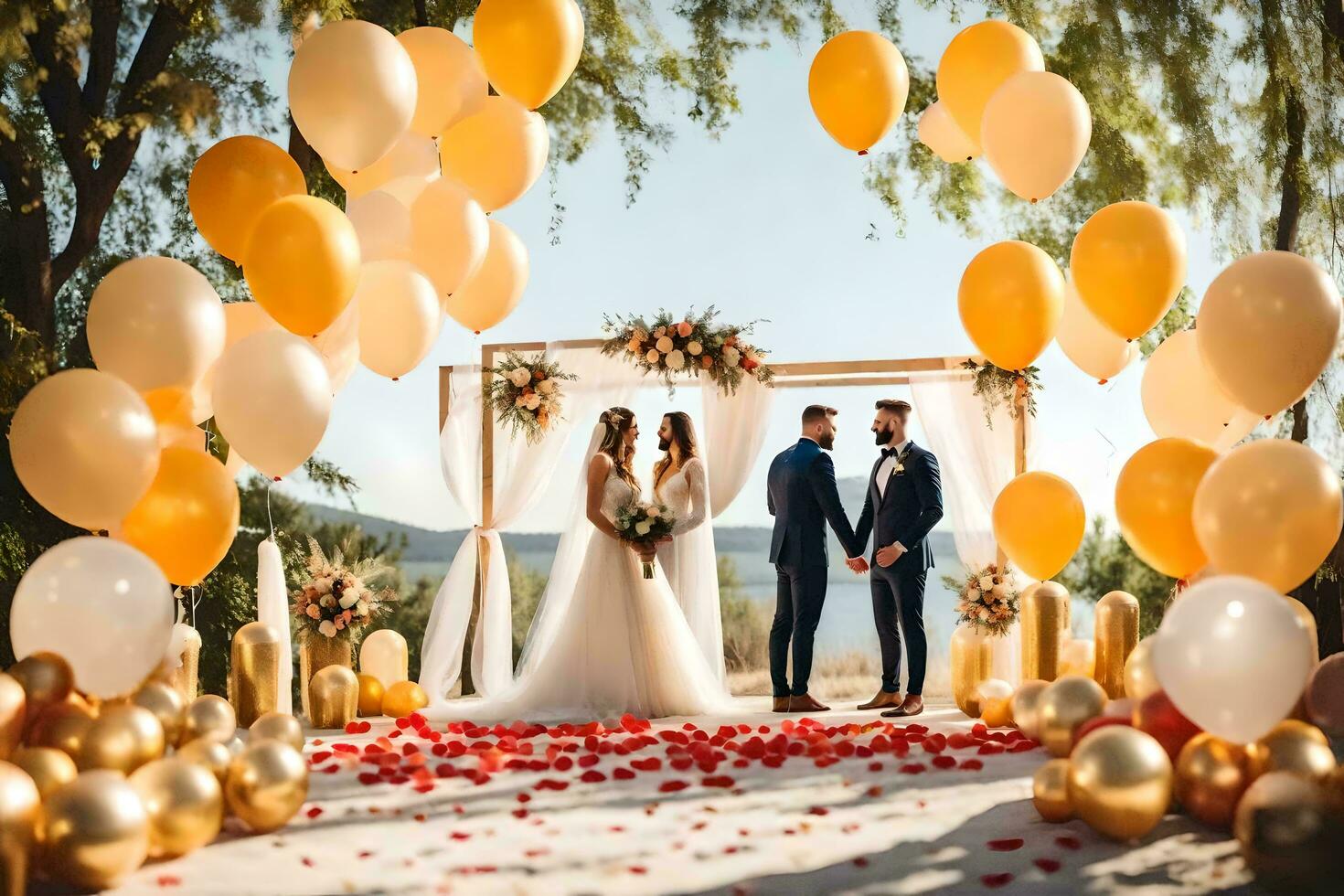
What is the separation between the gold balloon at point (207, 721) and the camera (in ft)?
14.1

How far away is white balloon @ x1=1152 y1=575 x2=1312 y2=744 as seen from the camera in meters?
3.18

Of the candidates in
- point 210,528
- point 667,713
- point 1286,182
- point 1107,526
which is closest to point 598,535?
point 667,713

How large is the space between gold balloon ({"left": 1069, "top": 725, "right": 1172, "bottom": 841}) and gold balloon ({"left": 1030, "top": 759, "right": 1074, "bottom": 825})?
0.16 meters

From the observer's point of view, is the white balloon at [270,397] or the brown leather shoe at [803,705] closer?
the white balloon at [270,397]

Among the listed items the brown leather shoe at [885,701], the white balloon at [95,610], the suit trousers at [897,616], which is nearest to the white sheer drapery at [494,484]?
the suit trousers at [897,616]

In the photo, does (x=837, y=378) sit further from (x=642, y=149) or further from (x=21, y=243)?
(x=21, y=243)

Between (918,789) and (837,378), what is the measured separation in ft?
12.2

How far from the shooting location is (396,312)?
205 inches

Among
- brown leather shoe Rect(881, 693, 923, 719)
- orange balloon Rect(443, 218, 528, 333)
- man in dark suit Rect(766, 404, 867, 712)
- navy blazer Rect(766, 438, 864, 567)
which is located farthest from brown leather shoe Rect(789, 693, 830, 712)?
orange balloon Rect(443, 218, 528, 333)

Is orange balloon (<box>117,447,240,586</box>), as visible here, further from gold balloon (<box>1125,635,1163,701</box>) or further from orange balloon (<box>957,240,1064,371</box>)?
gold balloon (<box>1125,635,1163,701</box>)

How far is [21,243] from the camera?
728 centimetres

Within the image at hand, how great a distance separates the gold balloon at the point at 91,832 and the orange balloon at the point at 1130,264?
386 centimetres

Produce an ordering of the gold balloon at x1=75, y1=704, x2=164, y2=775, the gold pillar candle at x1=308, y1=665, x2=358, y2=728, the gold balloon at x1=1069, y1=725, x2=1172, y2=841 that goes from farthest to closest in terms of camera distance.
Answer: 1. the gold pillar candle at x1=308, y1=665, x2=358, y2=728
2. the gold balloon at x1=75, y1=704, x2=164, y2=775
3. the gold balloon at x1=1069, y1=725, x2=1172, y2=841

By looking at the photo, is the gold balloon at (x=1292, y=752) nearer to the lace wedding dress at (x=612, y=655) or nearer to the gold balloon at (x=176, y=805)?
the gold balloon at (x=176, y=805)
